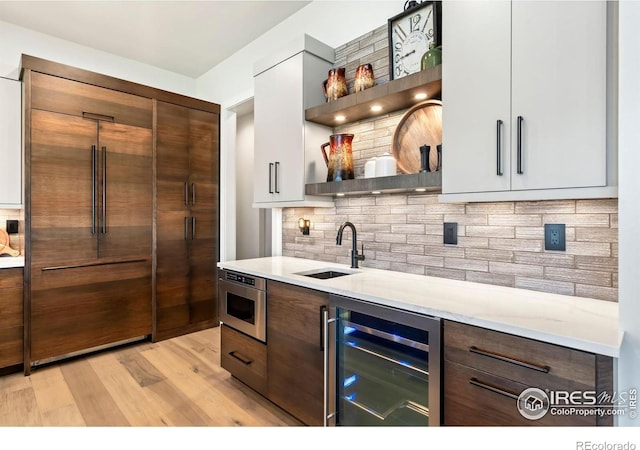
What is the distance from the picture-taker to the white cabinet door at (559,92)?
1251mm

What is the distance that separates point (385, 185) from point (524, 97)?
79cm

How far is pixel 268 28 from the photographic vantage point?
128 inches

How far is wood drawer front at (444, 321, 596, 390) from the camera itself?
40.5 inches

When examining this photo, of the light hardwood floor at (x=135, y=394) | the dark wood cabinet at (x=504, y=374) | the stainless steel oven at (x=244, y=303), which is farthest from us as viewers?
the stainless steel oven at (x=244, y=303)

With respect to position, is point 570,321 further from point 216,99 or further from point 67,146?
point 216,99

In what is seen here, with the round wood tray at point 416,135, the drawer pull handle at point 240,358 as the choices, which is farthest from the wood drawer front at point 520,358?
the drawer pull handle at point 240,358

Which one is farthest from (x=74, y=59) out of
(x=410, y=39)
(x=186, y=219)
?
(x=410, y=39)

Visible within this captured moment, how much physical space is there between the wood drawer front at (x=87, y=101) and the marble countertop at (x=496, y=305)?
2.11 metres

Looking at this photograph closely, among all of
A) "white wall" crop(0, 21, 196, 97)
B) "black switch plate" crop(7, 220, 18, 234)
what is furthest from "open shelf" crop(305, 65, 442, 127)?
"black switch plate" crop(7, 220, 18, 234)

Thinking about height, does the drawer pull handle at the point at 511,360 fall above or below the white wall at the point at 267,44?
below

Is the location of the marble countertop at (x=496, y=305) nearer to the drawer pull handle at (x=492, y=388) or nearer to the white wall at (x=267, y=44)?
the drawer pull handle at (x=492, y=388)

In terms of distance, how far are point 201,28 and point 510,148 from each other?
3.01 m

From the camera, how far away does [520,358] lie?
114 cm
